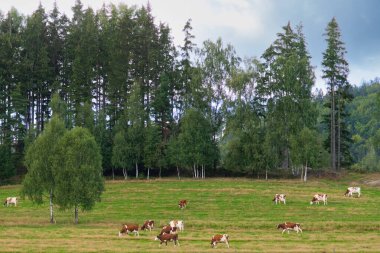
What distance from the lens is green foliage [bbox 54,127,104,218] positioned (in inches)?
1893

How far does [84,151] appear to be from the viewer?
49625 millimetres

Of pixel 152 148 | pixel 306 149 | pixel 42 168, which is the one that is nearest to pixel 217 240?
pixel 42 168

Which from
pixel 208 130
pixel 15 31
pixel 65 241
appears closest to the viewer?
pixel 65 241

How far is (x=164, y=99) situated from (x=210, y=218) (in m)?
41.7

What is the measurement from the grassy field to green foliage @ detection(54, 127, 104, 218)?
223cm

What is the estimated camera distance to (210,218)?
48.4 meters

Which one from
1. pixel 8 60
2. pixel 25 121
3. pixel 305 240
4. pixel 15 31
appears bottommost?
pixel 305 240

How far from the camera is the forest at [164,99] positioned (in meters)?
81.4

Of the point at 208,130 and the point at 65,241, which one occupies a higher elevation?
the point at 208,130

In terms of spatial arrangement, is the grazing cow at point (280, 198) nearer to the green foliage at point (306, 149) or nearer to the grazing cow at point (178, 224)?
the grazing cow at point (178, 224)

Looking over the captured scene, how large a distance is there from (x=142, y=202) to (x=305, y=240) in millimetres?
26405

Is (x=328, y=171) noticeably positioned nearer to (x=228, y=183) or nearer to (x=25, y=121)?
(x=228, y=183)

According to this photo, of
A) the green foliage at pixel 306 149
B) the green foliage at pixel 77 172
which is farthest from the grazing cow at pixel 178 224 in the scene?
the green foliage at pixel 306 149

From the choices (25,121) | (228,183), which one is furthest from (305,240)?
(25,121)
